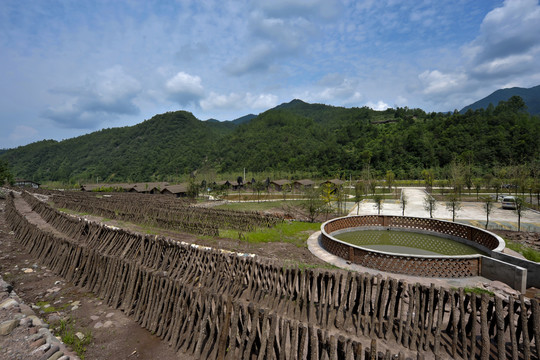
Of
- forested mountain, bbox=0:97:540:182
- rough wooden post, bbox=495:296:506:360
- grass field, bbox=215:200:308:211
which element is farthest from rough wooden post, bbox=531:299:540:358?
forested mountain, bbox=0:97:540:182

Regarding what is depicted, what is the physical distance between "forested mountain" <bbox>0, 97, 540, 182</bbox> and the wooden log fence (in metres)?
64.3

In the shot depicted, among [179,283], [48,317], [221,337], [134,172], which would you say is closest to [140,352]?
[179,283]

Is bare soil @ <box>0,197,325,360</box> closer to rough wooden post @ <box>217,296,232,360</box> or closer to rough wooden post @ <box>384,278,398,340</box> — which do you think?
rough wooden post @ <box>217,296,232,360</box>

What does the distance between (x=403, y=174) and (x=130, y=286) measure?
233ft

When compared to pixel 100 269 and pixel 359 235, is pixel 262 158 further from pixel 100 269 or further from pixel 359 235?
pixel 100 269

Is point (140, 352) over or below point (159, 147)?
below

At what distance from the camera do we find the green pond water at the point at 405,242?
41.2 ft

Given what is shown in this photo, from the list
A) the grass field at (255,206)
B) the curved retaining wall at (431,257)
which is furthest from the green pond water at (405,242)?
the grass field at (255,206)

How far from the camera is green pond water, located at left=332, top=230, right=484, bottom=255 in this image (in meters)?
12.6

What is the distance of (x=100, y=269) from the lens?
707 centimetres

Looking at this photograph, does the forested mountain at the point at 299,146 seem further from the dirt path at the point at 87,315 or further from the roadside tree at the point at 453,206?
the dirt path at the point at 87,315

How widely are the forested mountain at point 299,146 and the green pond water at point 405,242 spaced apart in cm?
5383

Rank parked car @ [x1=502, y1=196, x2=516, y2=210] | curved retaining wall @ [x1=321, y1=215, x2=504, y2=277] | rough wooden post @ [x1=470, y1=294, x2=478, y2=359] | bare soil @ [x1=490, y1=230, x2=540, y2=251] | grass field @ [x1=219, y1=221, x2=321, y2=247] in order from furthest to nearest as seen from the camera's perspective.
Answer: parked car @ [x1=502, y1=196, x2=516, y2=210] < grass field @ [x1=219, y1=221, x2=321, y2=247] < bare soil @ [x1=490, y1=230, x2=540, y2=251] < curved retaining wall @ [x1=321, y1=215, x2=504, y2=277] < rough wooden post @ [x1=470, y1=294, x2=478, y2=359]

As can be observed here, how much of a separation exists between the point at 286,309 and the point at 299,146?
100 metres
